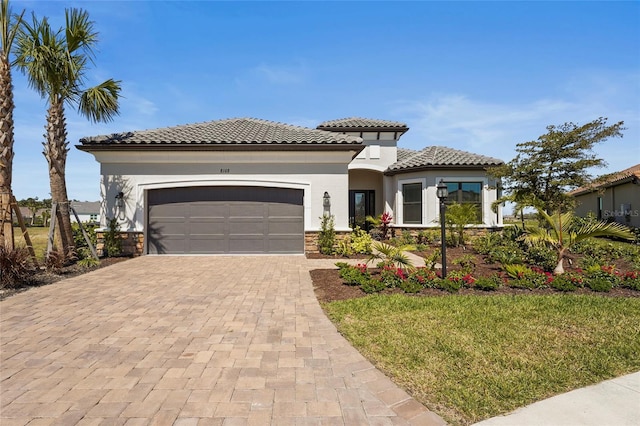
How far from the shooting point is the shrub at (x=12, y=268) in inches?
273

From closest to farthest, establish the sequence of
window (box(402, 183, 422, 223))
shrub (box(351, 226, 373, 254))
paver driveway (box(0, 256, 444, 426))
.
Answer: paver driveway (box(0, 256, 444, 426)) < shrub (box(351, 226, 373, 254)) < window (box(402, 183, 422, 223))

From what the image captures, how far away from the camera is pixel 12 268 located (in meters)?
6.96

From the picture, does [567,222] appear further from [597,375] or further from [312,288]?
[312,288]

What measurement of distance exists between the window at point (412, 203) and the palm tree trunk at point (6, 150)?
15335 millimetres

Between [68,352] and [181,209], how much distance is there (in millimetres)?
8691

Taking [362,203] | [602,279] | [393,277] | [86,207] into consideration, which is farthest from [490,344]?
[86,207]

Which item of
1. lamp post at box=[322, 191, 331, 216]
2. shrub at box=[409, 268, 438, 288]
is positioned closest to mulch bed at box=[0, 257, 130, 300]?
lamp post at box=[322, 191, 331, 216]

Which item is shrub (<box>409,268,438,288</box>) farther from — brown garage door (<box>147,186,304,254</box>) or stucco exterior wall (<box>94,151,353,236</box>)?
brown garage door (<box>147,186,304,254</box>)

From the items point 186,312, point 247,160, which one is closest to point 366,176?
point 247,160

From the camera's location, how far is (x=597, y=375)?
10.6 feet

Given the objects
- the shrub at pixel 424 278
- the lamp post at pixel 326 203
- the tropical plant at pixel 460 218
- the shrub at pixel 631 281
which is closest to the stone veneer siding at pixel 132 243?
the lamp post at pixel 326 203

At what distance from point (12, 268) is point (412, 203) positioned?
1525 centimetres

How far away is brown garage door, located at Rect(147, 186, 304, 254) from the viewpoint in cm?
1195

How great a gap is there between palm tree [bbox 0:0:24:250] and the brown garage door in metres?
4.15
